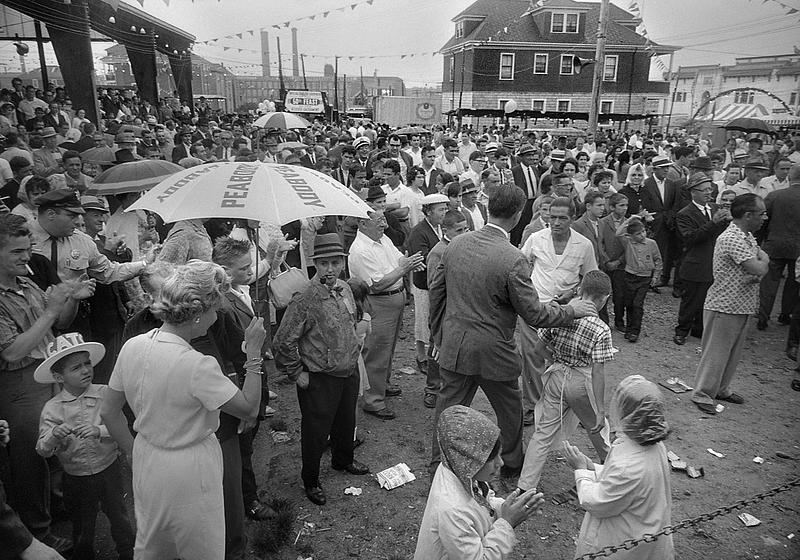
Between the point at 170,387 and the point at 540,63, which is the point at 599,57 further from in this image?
the point at 540,63

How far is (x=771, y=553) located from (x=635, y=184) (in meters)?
6.44

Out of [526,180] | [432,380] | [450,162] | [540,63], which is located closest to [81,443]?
[432,380]

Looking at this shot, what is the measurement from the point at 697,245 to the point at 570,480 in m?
3.96

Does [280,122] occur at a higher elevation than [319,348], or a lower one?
higher

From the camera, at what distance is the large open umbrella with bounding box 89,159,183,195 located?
202 inches

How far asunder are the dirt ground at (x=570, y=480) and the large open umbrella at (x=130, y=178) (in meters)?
2.51

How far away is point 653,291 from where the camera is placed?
9.41m

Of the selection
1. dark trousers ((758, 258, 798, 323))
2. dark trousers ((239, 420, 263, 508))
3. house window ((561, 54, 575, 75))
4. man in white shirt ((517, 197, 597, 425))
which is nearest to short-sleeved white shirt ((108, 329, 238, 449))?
dark trousers ((239, 420, 263, 508))

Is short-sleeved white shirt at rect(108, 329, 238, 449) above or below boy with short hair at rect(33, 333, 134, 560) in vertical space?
above

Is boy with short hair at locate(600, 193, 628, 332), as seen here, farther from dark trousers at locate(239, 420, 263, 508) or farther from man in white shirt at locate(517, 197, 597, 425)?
dark trousers at locate(239, 420, 263, 508)

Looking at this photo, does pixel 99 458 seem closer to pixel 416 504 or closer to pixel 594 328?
pixel 416 504

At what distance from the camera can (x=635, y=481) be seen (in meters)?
2.48

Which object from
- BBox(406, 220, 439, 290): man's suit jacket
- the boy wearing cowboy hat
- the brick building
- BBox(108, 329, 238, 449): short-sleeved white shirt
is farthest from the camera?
the brick building

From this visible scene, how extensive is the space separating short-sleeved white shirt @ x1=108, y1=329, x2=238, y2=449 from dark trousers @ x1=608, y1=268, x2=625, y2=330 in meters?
6.13
